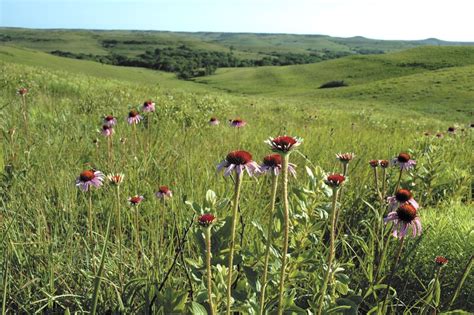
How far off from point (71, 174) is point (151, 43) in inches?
7148

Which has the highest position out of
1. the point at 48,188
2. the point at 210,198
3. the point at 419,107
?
the point at 210,198

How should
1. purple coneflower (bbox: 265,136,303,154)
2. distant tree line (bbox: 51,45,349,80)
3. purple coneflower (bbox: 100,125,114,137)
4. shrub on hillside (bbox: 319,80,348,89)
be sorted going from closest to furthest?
1. purple coneflower (bbox: 265,136,303,154)
2. purple coneflower (bbox: 100,125,114,137)
3. shrub on hillside (bbox: 319,80,348,89)
4. distant tree line (bbox: 51,45,349,80)

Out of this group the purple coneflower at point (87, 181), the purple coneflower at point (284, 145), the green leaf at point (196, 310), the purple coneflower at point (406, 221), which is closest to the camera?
the purple coneflower at point (284, 145)

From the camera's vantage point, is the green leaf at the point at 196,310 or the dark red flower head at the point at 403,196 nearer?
the green leaf at the point at 196,310

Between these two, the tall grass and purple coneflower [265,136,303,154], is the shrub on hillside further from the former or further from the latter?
purple coneflower [265,136,303,154]

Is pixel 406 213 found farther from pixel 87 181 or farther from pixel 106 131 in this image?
pixel 106 131

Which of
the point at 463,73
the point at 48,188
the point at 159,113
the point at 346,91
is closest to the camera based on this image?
the point at 48,188

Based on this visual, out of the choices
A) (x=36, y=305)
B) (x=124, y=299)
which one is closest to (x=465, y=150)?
(x=124, y=299)

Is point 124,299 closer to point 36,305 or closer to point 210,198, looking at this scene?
point 36,305

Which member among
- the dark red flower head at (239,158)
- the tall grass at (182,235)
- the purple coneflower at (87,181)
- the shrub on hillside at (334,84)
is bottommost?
the shrub on hillside at (334,84)

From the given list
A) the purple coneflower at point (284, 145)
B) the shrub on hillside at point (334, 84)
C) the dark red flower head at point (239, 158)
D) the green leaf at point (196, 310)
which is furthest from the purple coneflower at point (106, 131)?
the shrub on hillside at point (334, 84)

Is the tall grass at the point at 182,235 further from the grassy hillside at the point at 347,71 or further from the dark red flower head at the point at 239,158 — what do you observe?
the grassy hillside at the point at 347,71

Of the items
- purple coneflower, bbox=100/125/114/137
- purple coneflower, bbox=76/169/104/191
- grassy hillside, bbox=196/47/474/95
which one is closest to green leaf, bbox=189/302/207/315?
purple coneflower, bbox=76/169/104/191

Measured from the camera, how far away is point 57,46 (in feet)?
482
